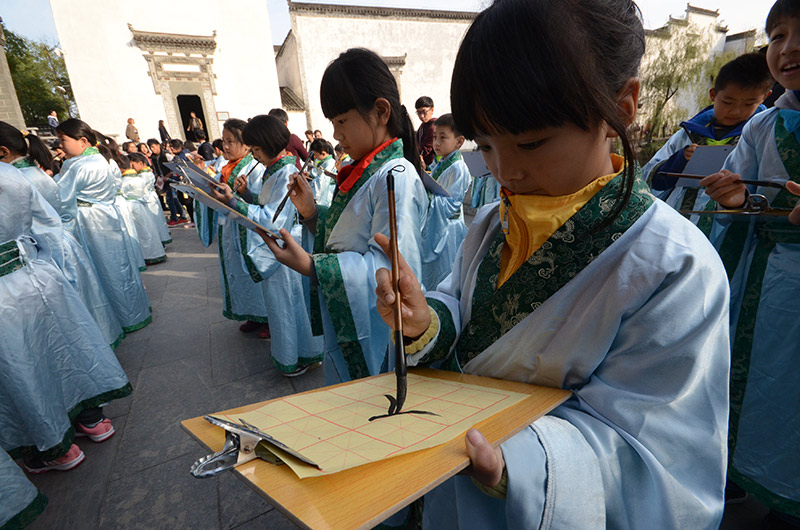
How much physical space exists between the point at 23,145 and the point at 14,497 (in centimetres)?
245

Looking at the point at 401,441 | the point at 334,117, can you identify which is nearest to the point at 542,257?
the point at 401,441

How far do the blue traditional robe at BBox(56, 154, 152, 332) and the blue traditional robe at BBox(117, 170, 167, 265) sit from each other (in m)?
2.05

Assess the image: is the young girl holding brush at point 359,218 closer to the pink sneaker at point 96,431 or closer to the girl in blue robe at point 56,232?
the pink sneaker at point 96,431

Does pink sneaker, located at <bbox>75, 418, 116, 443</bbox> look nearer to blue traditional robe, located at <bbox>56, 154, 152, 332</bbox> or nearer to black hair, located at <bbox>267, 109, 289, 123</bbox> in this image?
blue traditional robe, located at <bbox>56, 154, 152, 332</bbox>

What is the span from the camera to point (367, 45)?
58.9 feet

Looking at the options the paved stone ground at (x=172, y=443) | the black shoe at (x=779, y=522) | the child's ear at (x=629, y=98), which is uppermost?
the child's ear at (x=629, y=98)

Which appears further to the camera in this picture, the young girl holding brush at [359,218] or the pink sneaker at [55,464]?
the pink sneaker at [55,464]

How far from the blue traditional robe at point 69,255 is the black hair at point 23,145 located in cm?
14

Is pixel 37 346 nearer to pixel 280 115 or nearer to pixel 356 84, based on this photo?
pixel 356 84

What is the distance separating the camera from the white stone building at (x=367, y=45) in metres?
17.4

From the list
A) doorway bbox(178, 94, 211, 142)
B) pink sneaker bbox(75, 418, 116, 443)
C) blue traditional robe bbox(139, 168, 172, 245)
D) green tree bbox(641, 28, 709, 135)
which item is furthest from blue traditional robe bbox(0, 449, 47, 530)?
green tree bbox(641, 28, 709, 135)

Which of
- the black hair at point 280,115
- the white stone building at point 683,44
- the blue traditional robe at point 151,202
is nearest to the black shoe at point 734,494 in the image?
the black hair at point 280,115

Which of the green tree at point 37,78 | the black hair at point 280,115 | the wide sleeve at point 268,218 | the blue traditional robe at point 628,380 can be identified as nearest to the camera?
the blue traditional robe at point 628,380

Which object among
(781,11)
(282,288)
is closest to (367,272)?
(282,288)
